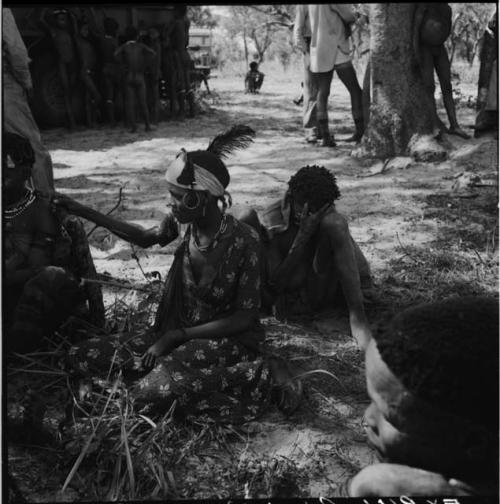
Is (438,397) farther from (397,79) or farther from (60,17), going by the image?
(60,17)

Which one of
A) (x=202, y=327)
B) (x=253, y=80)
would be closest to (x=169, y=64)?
(x=253, y=80)

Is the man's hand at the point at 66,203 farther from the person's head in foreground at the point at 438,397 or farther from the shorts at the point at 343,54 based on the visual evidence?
the shorts at the point at 343,54

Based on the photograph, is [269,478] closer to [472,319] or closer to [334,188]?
[472,319]

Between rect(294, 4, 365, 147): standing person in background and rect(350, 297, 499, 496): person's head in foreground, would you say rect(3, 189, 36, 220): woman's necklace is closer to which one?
rect(350, 297, 499, 496): person's head in foreground

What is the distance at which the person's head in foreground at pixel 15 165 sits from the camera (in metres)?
3.09

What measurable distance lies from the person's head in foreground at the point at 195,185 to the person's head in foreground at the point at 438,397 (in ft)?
4.15

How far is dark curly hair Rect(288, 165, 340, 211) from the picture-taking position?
348cm

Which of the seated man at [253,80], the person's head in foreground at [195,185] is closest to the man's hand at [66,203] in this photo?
the person's head in foreground at [195,185]

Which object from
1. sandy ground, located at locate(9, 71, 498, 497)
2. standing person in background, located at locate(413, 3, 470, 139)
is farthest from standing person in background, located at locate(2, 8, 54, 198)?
standing person in background, located at locate(413, 3, 470, 139)

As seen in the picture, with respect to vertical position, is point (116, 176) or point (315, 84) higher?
point (315, 84)

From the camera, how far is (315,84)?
8.80 metres

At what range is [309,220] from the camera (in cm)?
352

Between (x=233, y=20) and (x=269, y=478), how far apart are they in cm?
4108

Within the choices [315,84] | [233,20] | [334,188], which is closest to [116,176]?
[315,84]
